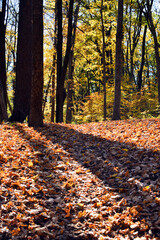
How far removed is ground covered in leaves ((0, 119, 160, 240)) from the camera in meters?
3.25

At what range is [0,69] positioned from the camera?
11.1 metres

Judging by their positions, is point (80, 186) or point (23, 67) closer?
point (80, 186)

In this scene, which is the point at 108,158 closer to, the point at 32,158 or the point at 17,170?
the point at 32,158

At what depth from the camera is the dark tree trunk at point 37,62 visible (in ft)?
26.4

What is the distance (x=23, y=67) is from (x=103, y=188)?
7.37 metres

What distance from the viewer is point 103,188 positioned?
173 inches

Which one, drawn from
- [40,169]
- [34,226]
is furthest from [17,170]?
[34,226]

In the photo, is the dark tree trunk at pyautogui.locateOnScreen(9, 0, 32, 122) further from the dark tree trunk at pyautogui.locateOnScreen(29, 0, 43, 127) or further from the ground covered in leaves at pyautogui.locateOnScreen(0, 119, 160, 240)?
the ground covered in leaves at pyautogui.locateOnScreen(0, 119, 160, 240)

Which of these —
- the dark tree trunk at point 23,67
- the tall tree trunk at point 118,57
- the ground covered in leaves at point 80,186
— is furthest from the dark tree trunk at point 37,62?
the tall tree trunk at point 118,57

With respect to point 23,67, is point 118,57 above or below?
above

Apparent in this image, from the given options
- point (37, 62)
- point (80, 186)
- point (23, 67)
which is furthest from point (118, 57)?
point (80, 186)

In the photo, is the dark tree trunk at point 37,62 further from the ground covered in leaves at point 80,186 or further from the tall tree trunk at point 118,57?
the tall tree trunk at point 118,57

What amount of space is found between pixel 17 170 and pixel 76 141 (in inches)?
108

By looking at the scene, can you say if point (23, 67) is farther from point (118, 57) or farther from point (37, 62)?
point (118, 57)
